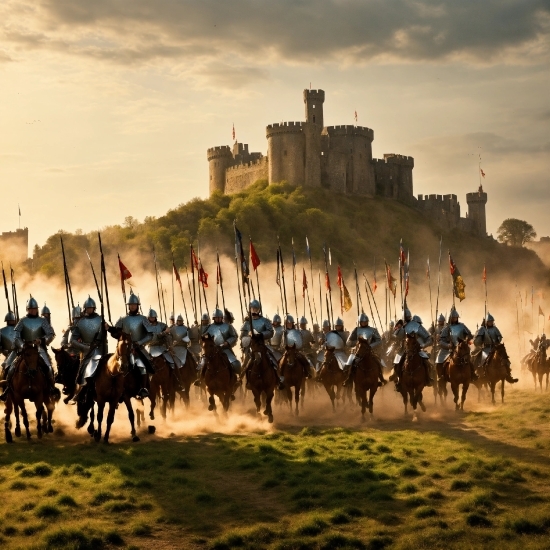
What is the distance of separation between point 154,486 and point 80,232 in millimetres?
103045

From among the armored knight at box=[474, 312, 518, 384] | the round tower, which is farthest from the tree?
the armored knight at box=[474, 312, 518, 384]

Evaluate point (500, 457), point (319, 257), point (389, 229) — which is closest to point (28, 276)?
point (319, 257)

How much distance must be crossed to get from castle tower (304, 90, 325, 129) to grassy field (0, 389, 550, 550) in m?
119

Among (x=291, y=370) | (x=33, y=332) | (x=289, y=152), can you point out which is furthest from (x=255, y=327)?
(x=289, y=152)

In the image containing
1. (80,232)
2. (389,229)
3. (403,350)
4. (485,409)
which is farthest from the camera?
(389,229)

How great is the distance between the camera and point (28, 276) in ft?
360

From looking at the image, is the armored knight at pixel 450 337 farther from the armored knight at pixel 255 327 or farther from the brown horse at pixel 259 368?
the brown horse at pixel 259 368

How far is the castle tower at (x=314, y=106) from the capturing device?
141500mm

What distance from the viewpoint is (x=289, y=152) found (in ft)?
450

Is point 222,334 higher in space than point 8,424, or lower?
higher

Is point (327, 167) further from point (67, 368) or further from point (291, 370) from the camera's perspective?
point (67, 368)

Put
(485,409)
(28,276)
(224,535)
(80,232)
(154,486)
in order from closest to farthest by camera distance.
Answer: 1. (224,535)
2. (154,486)
3. (485,409)
4. (28,276)
5. (80,232)

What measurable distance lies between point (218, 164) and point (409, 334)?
123 meters

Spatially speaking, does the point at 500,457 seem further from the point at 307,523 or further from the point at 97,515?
the point at 97,515
